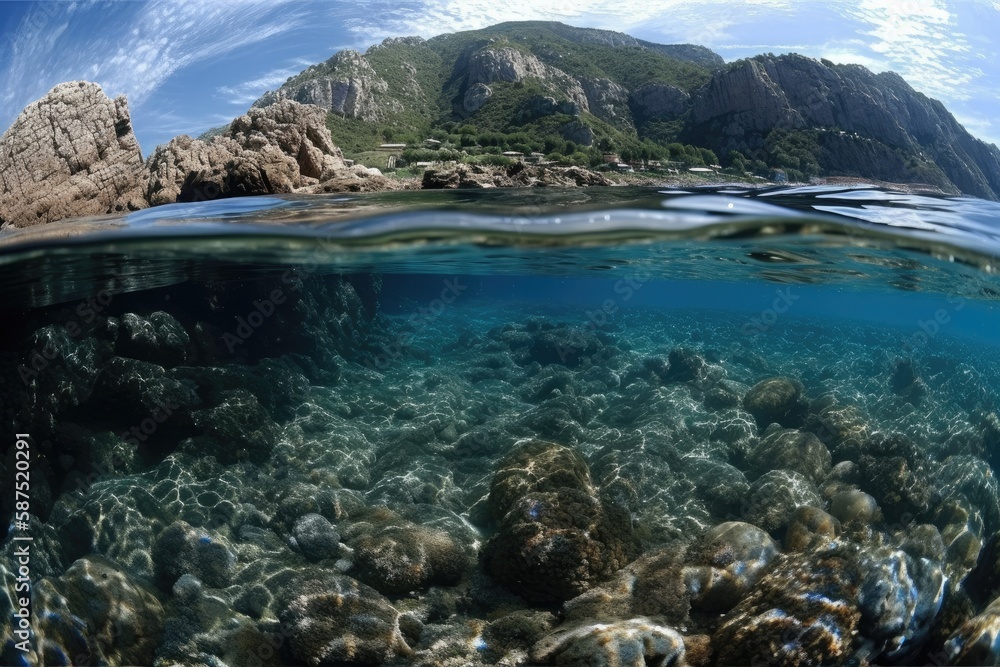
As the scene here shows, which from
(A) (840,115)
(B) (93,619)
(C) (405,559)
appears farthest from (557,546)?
(A) (840,115)

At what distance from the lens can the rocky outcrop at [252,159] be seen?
51.2ft

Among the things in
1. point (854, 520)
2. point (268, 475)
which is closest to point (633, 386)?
point (854, 520)

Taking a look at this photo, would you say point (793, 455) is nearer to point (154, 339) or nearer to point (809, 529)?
point (809, 529)

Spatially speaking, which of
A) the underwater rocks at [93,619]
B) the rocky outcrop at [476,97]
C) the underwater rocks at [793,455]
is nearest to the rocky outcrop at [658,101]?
the rocky outcrop at [476,97]

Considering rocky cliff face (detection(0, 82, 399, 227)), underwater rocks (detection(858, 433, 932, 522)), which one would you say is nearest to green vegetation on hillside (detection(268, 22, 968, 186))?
rocky cliff face (detection(0, 82, 399, 227))

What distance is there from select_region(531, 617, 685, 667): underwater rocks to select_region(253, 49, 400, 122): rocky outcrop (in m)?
36.3

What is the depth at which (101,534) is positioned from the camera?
8125 millimetres

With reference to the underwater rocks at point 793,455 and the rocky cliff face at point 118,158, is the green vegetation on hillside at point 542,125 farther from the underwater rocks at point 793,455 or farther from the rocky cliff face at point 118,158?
the underwater rocks at point 793,455

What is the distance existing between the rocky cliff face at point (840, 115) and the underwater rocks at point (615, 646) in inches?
1060

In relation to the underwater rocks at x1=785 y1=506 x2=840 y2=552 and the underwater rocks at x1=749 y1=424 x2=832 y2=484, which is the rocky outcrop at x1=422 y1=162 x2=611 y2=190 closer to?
the underwater rocks at x1=749 y1=424 x2=832 y2=484

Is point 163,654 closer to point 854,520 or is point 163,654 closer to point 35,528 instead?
point 35,528

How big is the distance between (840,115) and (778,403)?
120ft

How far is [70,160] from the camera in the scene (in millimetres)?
20797

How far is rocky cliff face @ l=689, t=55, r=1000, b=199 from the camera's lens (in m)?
28.4
